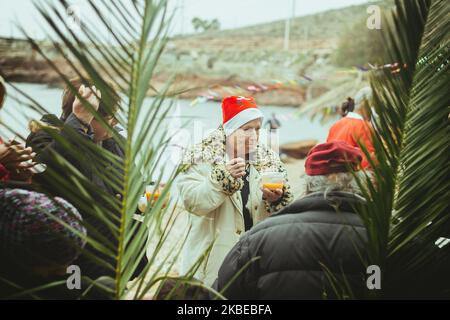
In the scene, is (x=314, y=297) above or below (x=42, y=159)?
below

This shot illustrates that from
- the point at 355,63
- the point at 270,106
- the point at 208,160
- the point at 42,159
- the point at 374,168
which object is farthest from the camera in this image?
the point at 270,106

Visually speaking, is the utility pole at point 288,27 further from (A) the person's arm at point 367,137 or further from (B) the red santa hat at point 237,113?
(A) the person's arm at point 367,137

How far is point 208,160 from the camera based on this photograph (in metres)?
2.35

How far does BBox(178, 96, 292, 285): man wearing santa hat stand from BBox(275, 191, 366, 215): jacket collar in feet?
1.77

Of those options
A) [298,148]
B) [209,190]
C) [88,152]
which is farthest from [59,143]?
[298,148]

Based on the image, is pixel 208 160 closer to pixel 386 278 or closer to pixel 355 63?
pixel 386 278

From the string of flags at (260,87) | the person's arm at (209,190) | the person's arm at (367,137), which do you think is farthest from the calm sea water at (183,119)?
the person's arm at (367,137)

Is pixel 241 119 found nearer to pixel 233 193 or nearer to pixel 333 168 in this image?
pixel 233 193

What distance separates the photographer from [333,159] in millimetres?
1783

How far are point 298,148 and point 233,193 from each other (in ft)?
7.18

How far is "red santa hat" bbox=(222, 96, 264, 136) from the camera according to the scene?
2.40 meters

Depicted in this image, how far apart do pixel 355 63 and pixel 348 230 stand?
2.46m

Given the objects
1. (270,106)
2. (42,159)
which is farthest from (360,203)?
(270,106)

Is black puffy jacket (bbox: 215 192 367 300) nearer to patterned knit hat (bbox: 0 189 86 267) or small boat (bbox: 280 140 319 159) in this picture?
patterned knit hat (bbox: 0 189 86 267)
